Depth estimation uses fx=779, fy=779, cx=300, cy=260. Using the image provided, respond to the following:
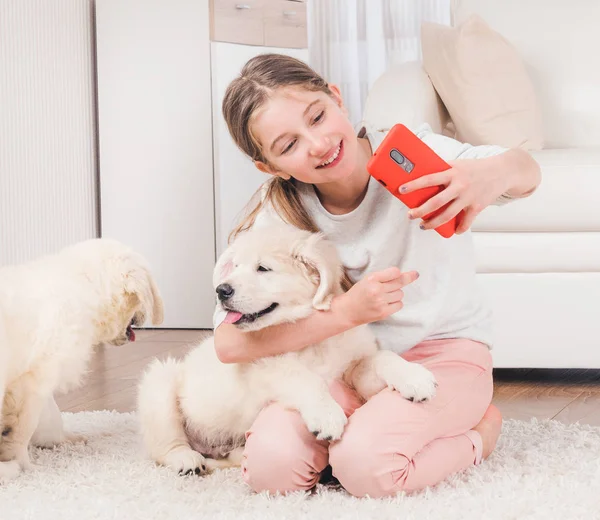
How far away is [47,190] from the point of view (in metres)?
3.34

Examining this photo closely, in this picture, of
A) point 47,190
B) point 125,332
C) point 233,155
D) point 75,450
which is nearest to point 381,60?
point 233,155

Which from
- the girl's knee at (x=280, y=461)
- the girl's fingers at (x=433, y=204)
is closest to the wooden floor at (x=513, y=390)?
the girl's knee at (x=280, y=461)

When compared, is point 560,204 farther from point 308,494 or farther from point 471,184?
point 308,494

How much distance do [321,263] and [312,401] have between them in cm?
25

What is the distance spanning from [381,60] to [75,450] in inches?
118

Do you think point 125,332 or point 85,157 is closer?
point 125,332

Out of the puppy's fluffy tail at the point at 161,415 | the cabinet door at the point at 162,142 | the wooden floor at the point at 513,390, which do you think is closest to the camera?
the puppy's fluffy tail at the point at 161,415

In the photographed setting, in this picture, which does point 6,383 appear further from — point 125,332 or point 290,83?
point 290,83

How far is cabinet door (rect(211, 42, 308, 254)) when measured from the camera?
3.44 metres

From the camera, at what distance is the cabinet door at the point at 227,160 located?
11.3ft

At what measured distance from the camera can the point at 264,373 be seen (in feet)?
4.62

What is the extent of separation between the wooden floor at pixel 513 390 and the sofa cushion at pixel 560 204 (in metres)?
0.45

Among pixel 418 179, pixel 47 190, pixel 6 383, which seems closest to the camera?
pixel 418 179

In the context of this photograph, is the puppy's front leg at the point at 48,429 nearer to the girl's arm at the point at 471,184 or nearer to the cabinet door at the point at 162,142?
the girl's arm at the point at 471,184
